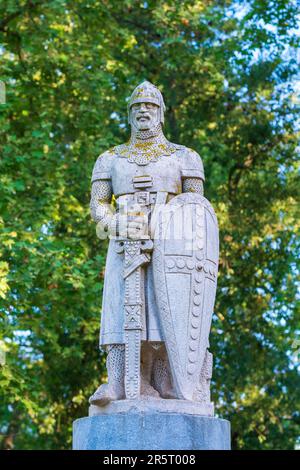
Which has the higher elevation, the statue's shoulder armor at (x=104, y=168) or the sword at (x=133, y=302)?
the statue's shoulder armor at (x=104, y=168)

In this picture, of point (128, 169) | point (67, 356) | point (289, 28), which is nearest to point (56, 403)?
point (67, 356)

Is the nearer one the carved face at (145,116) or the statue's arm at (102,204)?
the statue's arm at (102,204)

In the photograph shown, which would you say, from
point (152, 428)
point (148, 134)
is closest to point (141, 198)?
point (148, 134)

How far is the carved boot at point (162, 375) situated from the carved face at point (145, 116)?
7.78 ft

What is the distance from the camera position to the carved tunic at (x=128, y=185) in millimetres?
11203

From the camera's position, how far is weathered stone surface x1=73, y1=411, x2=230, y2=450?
1038cm

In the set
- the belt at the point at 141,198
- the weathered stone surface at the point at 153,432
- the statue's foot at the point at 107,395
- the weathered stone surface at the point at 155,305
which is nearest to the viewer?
the weathered stone surface at the point at 153,432

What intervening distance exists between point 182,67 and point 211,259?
13.3 meters

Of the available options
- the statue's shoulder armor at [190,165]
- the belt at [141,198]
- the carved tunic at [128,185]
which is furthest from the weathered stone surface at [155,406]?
the statue's shoulder armor at [190,165]

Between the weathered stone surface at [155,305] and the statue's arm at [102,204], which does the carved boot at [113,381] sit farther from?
the statue's arm at [102,204]

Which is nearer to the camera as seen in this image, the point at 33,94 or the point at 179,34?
the point at 33,94

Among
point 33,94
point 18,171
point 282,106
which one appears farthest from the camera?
point 282,106
